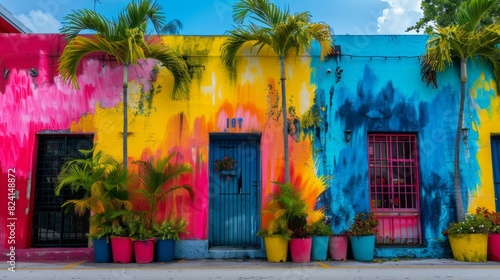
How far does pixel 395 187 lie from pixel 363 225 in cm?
135

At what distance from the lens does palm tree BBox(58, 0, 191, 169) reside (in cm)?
863

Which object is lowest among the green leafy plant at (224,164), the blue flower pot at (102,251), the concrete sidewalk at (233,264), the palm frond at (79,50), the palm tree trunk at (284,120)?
the concrete sidewalk at (233,264)

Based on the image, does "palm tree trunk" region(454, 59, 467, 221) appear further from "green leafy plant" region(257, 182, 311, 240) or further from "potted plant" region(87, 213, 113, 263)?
"potted plant" region(87, 213, 113, 263)

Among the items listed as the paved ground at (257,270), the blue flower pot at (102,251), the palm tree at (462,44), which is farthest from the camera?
the palm tree at (462,44)

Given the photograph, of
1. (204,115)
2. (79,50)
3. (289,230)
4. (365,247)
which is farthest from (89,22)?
(365,247)

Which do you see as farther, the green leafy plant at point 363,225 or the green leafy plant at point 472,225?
the green leafy plant at point 363,225

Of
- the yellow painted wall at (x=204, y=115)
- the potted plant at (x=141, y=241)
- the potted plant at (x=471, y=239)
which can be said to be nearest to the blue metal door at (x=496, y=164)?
the potted plant at (x=471, y=239)

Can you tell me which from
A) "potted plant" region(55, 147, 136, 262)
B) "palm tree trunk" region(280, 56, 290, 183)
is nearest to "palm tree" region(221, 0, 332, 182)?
"palm tree trunk" region(280, 56, 290, 183)

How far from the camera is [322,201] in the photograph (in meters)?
9.42

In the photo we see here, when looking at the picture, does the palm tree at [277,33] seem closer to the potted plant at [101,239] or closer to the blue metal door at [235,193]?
the blue metal door at [235,193]

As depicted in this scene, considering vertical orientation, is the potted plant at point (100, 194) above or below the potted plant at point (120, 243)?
above

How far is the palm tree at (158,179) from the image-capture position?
879 centimetres

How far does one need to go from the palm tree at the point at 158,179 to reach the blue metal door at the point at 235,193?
71 centimetres

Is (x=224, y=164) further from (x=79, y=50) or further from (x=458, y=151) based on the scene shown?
(x=458, y=151)
